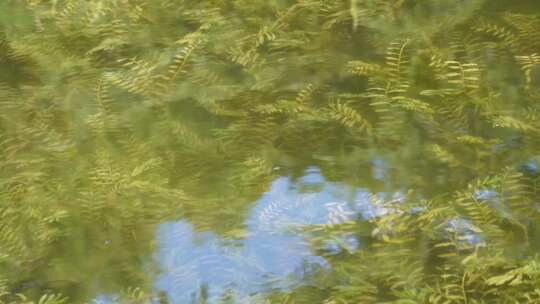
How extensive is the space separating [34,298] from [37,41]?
1.17 metres

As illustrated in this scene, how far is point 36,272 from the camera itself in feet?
4.97

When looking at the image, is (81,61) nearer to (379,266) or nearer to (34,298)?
(34,298)

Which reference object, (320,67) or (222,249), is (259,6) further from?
(222,249)

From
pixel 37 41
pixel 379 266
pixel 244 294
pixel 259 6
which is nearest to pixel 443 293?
pixel 379 266

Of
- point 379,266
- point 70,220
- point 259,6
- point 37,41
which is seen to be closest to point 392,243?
point 379,266

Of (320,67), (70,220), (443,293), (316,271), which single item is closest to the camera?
(443,293)

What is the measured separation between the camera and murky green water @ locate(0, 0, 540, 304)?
144cm

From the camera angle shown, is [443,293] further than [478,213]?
No

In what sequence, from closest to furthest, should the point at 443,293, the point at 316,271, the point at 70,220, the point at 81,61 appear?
1. the point at 443,293
2. the point at 316,271
3. the point at 70,220
4. the point at 81,61

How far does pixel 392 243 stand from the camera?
146cm

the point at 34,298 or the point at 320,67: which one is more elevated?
the point at 320,67

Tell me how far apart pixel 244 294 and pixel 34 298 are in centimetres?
43

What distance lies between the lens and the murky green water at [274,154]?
1.44m

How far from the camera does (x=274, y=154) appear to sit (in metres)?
1.76
